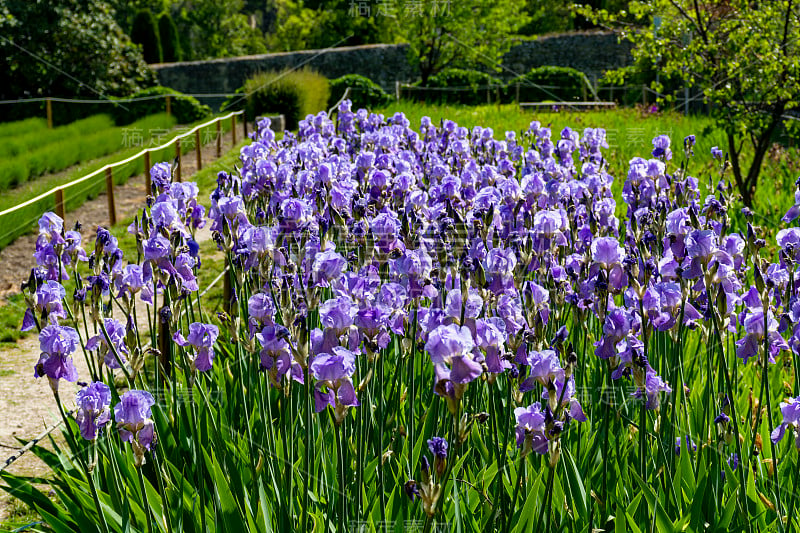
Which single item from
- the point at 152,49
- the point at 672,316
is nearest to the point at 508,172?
the point at 672,316

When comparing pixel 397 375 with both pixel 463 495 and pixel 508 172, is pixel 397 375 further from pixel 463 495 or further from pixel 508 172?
pixel 508 172

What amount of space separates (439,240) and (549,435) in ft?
3.40

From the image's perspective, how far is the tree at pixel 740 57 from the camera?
6.45m

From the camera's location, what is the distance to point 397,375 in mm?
2432

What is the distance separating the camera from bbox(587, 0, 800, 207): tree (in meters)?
6.45

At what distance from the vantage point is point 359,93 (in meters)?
18.8

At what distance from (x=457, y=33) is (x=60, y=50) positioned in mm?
10690

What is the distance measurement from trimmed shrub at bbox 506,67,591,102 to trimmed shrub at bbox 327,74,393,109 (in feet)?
14.7

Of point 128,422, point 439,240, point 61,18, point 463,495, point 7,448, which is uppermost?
point 61,18

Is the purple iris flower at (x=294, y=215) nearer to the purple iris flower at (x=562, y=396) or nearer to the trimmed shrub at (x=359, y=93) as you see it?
the purple iris flower at (x=562, y=396)

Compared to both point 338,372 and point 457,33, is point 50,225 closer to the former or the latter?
point 338,372

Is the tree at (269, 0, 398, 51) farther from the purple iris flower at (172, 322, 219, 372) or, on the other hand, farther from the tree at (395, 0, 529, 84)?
the purple iris flower at (172, 322, 219, 372)

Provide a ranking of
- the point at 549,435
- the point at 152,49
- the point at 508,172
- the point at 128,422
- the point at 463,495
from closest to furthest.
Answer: the point at 549,435 → the point at 128,422 → the point at 463,495 → the point at 508,172 → the point at 152,49

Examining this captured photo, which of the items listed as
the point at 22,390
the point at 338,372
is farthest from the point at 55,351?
the point at 22,390
